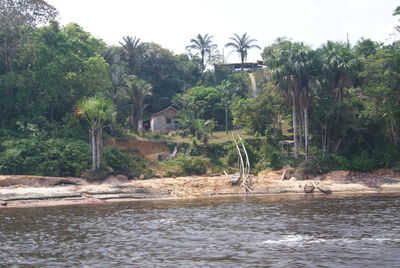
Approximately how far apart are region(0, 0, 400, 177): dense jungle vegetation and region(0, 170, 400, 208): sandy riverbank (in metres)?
2.10

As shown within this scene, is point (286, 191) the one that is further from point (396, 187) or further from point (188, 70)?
point (188, 70)

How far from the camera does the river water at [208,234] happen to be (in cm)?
1709

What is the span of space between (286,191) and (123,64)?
125ft

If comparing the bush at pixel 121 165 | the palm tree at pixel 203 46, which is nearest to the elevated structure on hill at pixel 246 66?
the palm tree at pixel 203 46

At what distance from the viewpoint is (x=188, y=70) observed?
254 feet

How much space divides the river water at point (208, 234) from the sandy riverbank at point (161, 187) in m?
2.28

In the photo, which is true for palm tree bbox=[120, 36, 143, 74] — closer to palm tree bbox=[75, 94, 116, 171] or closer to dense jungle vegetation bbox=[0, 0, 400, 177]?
dense jungle vegetation bbox=[0, 0, 400, 177]

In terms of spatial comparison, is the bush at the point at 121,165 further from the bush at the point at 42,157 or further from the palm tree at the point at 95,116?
the bush at the point at 42,157

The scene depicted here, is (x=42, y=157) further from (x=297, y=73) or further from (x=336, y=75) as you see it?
(x=336, y=75)

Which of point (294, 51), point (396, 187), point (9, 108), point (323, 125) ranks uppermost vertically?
point (294, 51)

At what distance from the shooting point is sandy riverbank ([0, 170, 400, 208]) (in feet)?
106

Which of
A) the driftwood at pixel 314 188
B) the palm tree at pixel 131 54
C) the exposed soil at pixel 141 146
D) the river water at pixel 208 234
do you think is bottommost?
the river water at pixel 208 234

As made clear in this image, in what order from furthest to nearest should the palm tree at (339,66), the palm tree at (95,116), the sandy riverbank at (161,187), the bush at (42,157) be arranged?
the palm tree at (339,66) → the palm tree at (95,116) → the bush at (42,157) → the sandy riverbank at (161,187)

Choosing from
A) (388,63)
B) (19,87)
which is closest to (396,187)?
(388,63)
